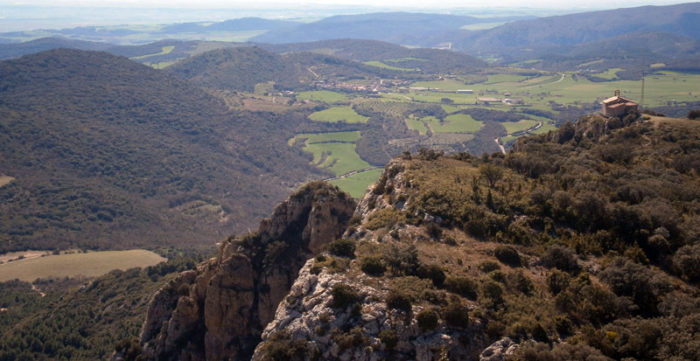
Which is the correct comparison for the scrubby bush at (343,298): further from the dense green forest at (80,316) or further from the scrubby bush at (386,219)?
the dense green forest at (80,316)

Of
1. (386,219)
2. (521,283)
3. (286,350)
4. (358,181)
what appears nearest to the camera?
(286,350)

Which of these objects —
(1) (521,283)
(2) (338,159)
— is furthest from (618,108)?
(2) (338,159)

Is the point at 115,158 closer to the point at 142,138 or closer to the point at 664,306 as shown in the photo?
the point at 142,138

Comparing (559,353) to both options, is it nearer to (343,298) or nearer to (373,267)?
(343,298)

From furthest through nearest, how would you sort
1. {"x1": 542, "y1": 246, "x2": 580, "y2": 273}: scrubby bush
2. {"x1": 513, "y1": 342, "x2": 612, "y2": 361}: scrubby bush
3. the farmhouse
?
1. the farmhouse
2. {"x1": 542, "y1": 246, "x2": 580, "y2": 273}: scrubby bush
3. {"x1": 513, "y1": 342, "x2": 612, "y2": 361}: scrubby bush

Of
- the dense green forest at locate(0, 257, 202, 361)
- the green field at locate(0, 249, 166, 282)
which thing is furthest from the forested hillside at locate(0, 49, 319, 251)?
the dense green forest at locate(0, 257, 202, 361)

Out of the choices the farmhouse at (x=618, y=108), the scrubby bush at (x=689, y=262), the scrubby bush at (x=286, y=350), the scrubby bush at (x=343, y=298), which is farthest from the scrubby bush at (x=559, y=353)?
the farmhouse at (x=618, y=108)

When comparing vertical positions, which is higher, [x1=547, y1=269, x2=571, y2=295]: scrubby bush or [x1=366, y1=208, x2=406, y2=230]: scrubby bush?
[x1=366, y1=208, x2=406, y2=230]: scrubby bush

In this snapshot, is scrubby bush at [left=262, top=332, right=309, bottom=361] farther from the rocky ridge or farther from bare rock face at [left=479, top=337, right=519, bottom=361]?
bare rock face at [left=479, top=337, right=519, bottom=361]
